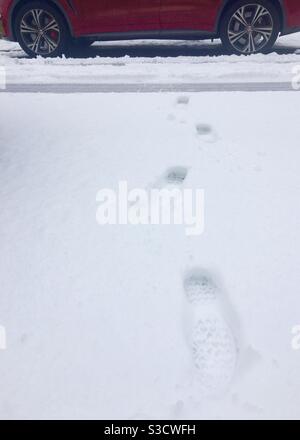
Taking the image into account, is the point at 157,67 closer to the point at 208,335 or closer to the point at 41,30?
the point at 41,30

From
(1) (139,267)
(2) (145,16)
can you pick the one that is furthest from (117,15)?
(1) (139,267)

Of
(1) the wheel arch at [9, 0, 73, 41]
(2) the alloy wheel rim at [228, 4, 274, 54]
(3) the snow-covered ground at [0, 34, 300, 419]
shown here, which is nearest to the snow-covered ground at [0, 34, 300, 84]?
(2) the alloy wheel rim at [228, 4, 274, 54]

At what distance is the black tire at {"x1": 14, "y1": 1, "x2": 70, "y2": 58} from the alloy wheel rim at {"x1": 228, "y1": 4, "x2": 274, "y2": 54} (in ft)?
6.91

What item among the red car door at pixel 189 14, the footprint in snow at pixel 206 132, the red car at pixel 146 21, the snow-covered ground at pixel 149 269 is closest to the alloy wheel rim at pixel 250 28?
the red car at pixel 146 21

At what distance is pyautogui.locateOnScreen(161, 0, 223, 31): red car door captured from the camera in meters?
4.51

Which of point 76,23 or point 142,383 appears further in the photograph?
point 76,23

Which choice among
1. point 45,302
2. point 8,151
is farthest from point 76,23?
point 45,302

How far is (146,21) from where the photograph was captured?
15.4 ft

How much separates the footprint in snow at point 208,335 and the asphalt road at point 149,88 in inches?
81.1

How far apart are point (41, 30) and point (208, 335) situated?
15.4ft

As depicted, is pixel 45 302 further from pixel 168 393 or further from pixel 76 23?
pixel 76 23

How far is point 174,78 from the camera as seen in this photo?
3.60 m
